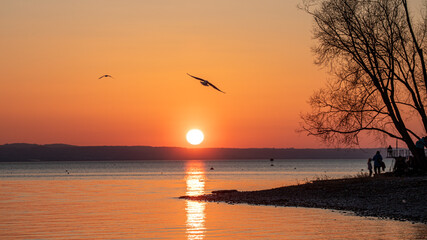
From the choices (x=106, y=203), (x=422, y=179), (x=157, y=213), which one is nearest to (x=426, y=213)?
(x=422, y=179)

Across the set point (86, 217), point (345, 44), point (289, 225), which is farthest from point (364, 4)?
point (86, 217)

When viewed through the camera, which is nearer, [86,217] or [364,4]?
[86,217]

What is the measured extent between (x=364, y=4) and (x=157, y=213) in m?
19.5

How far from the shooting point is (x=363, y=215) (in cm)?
3086

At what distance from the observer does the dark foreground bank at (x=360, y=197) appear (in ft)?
101

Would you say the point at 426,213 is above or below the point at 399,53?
below

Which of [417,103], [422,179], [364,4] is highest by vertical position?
[364,4]

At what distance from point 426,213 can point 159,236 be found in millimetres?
12672

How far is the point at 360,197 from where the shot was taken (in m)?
36.1

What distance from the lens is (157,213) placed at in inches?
1422

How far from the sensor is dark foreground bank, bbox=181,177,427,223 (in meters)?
30.9

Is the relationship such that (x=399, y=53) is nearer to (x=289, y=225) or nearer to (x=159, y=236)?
(x=289, y=225)

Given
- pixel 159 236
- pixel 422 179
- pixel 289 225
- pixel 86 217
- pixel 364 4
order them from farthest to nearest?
pixel 364 4 < pixel 422 179 < pixel 86 217 < pixel 289 225 < pixel 159 236

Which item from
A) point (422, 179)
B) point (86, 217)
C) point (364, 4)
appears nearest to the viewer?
point (86, 217)
